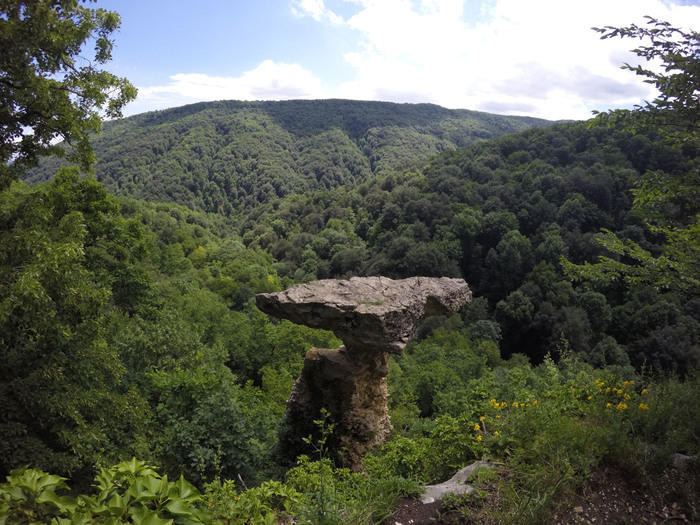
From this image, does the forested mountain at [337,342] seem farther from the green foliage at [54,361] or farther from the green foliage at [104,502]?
the green foliage at [104,502]

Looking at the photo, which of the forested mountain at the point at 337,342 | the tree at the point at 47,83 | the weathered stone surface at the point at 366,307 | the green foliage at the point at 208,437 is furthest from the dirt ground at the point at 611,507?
the tree at the point at 47,83

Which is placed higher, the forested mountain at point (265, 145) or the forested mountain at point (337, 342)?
the forested mountain at point (265, 145)

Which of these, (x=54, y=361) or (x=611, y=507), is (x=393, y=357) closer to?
(x=54, y=361)

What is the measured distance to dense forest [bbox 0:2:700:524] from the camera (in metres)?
4.06

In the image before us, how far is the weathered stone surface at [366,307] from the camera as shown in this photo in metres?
8.70

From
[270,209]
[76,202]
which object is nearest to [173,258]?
[76,202]

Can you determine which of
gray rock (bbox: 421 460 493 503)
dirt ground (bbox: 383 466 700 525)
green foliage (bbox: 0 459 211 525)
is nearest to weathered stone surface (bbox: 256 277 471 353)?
gray rock (bbox: 421 460 493 503)

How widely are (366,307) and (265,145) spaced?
459ft

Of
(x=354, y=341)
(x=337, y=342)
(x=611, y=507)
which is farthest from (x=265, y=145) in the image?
(x=611, y=507)

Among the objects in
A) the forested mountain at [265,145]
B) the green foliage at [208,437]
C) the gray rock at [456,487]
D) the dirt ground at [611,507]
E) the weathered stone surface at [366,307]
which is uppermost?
the forested mountain at [265,145]

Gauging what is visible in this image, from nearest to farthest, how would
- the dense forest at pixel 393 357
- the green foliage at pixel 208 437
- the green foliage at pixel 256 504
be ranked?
1. the green foliage at pixel 256 504
2. the dense forest at pixel 393 357
3. the green foliage at pixel 208 437

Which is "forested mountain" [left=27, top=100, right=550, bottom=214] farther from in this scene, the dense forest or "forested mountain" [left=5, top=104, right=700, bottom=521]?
the dense forest

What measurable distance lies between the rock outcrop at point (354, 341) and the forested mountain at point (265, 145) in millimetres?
85411

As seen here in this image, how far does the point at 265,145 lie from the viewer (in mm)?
138250
